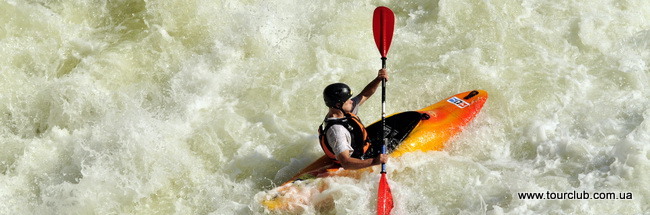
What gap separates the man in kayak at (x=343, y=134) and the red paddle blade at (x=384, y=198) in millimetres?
179

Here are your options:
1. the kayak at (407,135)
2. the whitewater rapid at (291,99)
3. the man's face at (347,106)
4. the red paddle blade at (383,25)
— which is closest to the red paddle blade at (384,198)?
the whitewater rapid at (291,99)

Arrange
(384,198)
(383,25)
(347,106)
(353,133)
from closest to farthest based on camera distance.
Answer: (384,198), (353,133), (347,106), (383,25)

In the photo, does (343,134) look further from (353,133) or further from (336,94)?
(336,94)

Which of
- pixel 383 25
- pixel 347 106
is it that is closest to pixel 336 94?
pixel 347 106

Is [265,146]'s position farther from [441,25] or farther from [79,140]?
[441,25]

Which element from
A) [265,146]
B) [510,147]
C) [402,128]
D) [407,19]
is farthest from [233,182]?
[407,19]

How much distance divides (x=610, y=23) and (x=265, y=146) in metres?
3.57

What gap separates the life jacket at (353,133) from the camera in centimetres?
489

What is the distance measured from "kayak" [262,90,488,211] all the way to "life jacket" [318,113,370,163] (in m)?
0.09

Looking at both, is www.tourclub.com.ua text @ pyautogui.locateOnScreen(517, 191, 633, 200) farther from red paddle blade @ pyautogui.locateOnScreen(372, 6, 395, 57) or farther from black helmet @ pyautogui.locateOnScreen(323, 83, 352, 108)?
red paddle blade @ pyautogui.locateOnScreen(372, 6, 395, 57)

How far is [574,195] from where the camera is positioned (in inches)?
190

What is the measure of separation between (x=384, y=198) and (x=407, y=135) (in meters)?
0.79

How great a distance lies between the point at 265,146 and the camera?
582 cm

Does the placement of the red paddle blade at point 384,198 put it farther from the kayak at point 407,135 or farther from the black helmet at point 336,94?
the black helmet at point 336,94
